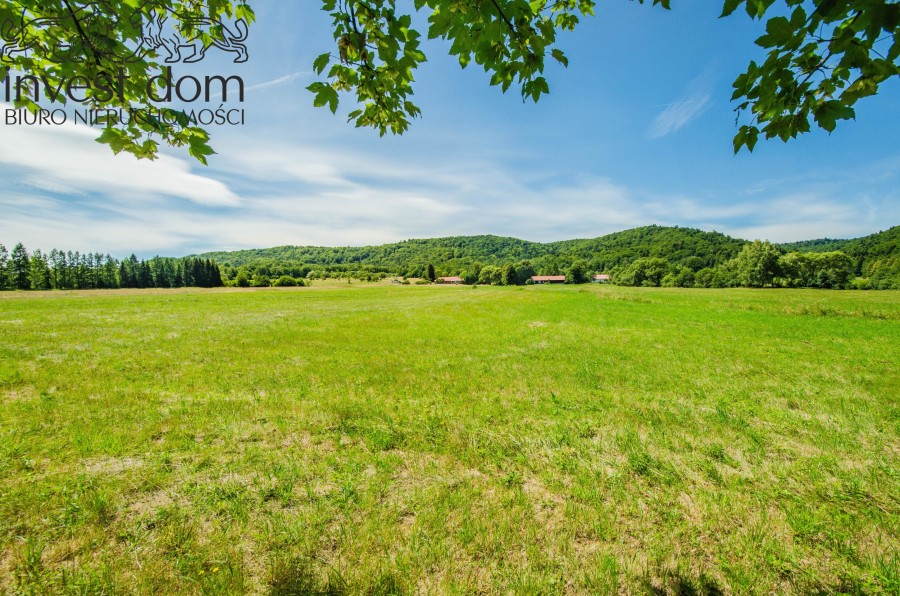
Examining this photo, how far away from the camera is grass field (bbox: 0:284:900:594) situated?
3439mm

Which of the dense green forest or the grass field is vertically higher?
the dense green forest

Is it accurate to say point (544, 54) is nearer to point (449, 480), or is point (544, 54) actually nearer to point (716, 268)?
point (449, 480)

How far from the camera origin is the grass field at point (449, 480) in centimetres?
344

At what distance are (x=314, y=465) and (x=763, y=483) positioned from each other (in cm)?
749

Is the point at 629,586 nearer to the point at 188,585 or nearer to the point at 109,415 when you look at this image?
the point at 188,585

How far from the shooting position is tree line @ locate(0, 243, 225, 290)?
92062 millimetres

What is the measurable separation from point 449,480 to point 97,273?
16043 centimetres

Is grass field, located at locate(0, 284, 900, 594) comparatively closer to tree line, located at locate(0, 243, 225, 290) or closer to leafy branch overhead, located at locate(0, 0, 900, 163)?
leafy branch overhead, located at locate(0, 0, 900, 163)

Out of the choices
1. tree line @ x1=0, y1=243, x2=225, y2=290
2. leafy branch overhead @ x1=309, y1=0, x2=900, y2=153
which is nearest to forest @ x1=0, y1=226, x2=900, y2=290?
tree line @ x1=0, y1=243, x2=225, y2=290

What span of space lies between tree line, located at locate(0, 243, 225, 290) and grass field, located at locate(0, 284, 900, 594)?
421 feet

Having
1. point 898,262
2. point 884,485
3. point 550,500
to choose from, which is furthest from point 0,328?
point 898,262

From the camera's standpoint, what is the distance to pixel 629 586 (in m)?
3.32

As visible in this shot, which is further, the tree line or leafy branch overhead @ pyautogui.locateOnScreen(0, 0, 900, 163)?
the tree line

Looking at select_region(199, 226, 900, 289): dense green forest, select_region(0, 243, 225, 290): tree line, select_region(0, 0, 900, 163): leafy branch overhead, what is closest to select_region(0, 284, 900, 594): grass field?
select_region(0, 0, 900, 163): leafy branch overhead
